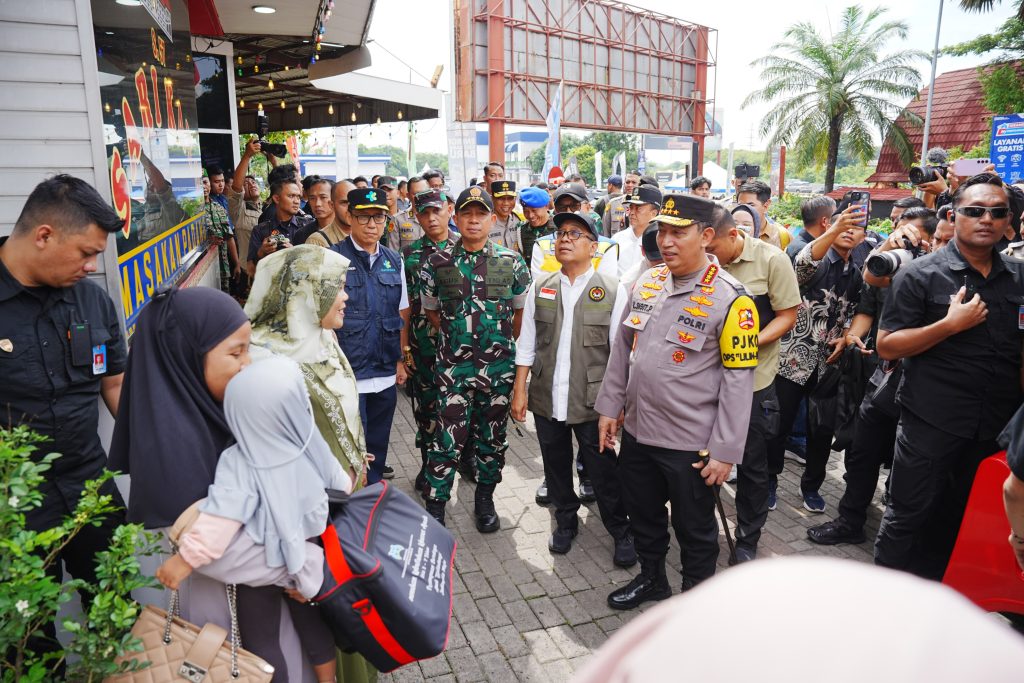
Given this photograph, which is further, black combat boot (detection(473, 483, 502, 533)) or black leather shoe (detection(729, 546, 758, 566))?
black combat boot (detection(473, 483, 502, 533))

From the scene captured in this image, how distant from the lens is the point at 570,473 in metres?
4.02

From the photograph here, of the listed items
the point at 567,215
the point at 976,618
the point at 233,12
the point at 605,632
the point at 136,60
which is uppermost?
the point at 233,12

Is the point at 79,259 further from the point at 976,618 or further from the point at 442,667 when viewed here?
the point at 976,618

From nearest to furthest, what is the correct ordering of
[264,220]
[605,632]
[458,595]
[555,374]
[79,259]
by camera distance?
[79,259] → [605,632] → [458,595] → [555,374] → [264,220]

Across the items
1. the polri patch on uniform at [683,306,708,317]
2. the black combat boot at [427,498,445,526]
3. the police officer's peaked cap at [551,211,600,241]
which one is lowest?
the black combat boot at [427,498,445,526]

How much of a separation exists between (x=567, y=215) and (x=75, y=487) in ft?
8.48

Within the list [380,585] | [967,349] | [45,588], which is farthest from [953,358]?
[45,588]

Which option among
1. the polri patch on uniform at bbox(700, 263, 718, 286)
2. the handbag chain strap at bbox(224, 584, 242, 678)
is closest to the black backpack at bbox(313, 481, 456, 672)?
the handbag chain strap at bbox(224, 584, 242, 678)

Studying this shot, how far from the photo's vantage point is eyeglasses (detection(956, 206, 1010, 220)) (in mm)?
2949

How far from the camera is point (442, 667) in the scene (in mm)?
2963

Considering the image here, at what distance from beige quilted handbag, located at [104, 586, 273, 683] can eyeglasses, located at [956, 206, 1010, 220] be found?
3295 millimetres

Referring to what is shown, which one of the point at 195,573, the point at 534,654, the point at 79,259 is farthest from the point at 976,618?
the point at 534,654

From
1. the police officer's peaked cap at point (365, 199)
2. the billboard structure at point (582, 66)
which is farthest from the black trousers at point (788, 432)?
the billboard structure at point (582, 66)

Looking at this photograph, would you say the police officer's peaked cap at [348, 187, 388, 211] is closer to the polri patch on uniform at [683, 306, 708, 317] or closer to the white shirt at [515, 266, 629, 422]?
the white shirt at [515, 266, 629, 422]
